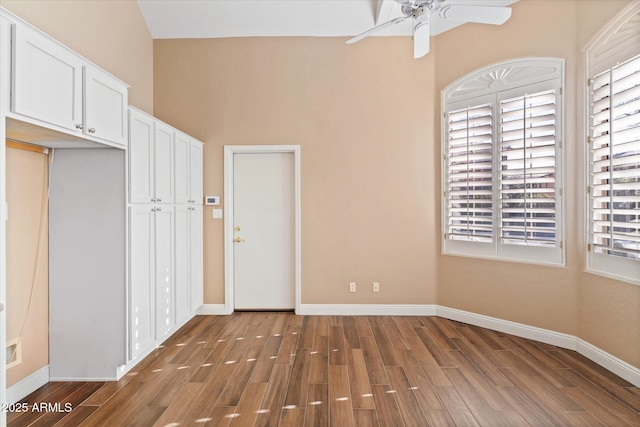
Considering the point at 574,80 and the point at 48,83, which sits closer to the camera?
the point at 48,83

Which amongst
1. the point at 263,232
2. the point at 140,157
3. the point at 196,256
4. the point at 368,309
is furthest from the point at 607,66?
the point at 196,256

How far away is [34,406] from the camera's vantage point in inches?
93.7

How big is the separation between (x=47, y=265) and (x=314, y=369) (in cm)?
224

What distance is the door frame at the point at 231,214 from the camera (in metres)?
4.31

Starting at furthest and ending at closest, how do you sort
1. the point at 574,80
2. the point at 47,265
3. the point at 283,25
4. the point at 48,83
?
the point at 283,25
the point at 574,80
the point at 47,265
the point at 48,83

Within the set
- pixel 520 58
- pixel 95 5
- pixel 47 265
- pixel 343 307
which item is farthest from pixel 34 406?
pixel 520 58

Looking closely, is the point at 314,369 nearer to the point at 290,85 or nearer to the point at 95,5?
the point at 290,85

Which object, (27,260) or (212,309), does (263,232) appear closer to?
(212,309)

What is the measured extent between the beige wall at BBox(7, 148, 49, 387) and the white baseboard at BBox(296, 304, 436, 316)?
8.33ft

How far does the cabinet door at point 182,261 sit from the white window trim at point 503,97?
9.81 ft

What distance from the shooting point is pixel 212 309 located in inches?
171

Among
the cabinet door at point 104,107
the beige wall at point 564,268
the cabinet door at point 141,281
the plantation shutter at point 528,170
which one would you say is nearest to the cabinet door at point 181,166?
the cabinet door at point 141,281

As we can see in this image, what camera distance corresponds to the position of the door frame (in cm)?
431

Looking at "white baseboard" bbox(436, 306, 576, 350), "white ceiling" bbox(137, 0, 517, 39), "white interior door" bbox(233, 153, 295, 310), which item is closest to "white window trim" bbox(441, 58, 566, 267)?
"white baseboard" bbox(436, 306, 576, 350)
